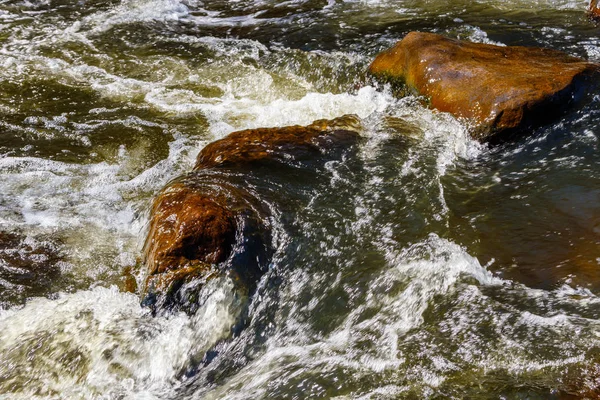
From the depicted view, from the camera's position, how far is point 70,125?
20.2ft

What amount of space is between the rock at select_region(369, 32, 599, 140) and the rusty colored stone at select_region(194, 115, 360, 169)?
39.0 inches

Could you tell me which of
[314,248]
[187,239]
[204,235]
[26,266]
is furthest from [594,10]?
[26,266]

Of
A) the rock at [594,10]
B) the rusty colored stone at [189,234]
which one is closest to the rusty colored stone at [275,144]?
the rusty colored stone at [189,234]

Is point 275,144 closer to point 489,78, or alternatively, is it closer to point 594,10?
point 489,78

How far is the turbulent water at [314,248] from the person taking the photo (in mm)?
3061

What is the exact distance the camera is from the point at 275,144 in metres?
4.92

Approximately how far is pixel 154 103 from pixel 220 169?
2.52m

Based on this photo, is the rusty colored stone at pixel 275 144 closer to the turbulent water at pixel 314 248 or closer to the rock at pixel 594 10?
the turbulent water at pixel 314 248

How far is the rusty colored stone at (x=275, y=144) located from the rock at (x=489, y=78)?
990 mm

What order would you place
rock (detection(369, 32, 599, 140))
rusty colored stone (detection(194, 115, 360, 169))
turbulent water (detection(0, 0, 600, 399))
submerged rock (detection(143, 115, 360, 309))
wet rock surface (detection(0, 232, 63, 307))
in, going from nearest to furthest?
turbulent water (detection(0, 0, 600, 399)) → submerged rock (detection(143, 115, 360, 309)) → wet rock surface (detection(0, 232, 63, 307)) → rusty colored stone (detection(194, 115, 360, 169)) → rock (detection(369, 32, 599, 140))

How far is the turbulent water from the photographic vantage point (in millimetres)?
3061

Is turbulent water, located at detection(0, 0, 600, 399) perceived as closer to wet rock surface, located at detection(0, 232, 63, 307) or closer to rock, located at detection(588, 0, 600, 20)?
wet rock surface, located at detection(0, 232, 63, 307)

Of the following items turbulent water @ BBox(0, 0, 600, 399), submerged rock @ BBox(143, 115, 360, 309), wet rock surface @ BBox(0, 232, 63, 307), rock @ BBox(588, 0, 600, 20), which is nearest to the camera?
turbulent water @ BBox(0, 0, 600, 399)

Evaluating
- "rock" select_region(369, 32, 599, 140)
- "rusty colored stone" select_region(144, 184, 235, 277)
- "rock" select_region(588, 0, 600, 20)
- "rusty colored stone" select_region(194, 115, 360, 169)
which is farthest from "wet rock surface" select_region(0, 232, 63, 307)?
"rock" select_region(588, 0, 600, 20)
